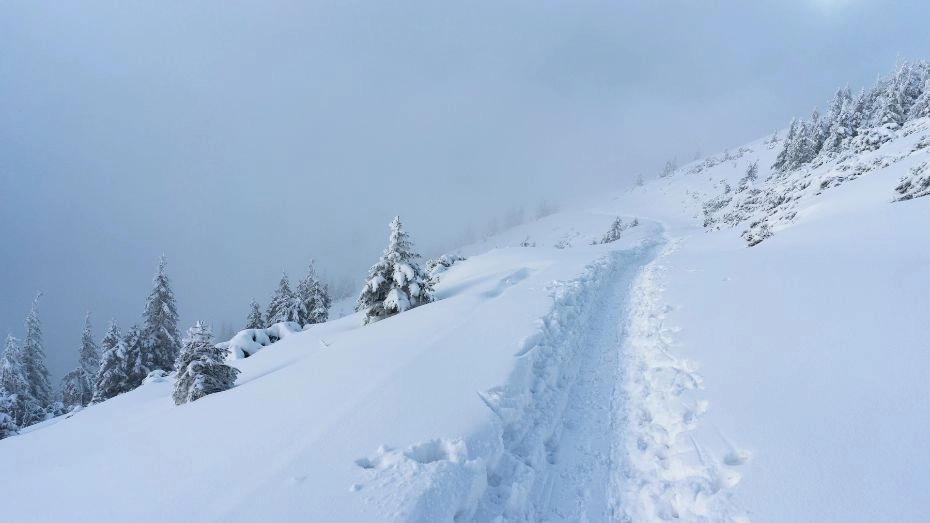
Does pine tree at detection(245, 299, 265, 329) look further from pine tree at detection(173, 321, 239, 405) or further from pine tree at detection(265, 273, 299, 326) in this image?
pine tree at detection(173, 321, 239, 405)

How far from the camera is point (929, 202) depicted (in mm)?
12805

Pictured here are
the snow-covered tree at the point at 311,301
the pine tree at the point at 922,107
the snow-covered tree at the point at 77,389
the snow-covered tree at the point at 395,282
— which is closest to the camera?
the snow-covered tree at the point at 395,282

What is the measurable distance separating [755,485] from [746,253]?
1491cm

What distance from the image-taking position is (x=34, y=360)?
1310 inches

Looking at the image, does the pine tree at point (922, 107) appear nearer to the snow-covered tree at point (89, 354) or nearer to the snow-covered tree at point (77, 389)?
the snow-covered tree at point (89, 354)

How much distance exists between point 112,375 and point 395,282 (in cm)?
2318

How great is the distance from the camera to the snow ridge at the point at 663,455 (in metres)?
4.43

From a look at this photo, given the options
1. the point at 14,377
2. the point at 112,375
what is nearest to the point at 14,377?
the point at 14,377

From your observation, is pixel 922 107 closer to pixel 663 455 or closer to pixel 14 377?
pixel 663 455

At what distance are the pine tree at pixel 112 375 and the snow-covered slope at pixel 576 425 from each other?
18.5 m

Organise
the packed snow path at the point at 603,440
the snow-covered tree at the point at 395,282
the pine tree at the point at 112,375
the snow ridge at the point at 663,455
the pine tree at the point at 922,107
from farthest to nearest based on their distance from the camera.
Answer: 1. the pine tree at the point at 922,107
2. the pine tree at the point at 112,375
3. the snow-covered tree at the point at 395,282
4. the packed snow path at the point at 603,440
5. the snow ridge at the point at 663,455

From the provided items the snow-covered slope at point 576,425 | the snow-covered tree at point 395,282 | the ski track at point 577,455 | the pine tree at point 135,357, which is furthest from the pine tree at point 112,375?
the ski track at point 577,455

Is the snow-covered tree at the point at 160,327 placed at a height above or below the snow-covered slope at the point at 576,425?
above

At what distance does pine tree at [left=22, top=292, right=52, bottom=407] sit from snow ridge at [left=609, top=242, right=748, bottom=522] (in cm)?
4627
